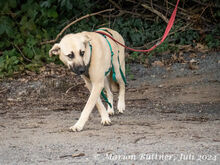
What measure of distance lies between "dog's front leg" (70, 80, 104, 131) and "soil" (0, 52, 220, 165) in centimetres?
→ 10

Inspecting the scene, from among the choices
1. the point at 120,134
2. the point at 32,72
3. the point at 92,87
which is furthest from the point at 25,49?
the point at 120,134

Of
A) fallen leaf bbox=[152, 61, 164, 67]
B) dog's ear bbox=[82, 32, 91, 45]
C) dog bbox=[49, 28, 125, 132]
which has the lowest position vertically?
fallen leaf bbox=[152, 61, 164, 67]

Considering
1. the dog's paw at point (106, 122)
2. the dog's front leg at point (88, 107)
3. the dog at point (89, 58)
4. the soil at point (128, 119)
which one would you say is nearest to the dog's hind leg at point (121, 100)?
the soil at point (128, 119)

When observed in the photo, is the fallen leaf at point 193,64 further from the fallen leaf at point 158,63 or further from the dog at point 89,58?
the dog at point 89,58

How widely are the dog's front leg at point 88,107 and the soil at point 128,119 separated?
104mm

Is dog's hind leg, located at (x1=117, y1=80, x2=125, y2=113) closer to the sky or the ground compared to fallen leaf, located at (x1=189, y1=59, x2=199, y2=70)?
closer to the sky

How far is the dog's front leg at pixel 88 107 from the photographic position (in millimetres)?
4832

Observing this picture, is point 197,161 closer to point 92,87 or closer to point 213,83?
point 92,87

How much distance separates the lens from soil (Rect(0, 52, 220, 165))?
3771 millimetres

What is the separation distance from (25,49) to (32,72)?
0.74 metres

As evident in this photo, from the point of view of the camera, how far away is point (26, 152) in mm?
3994

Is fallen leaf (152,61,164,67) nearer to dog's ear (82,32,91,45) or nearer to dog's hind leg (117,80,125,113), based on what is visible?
dog's hind leg (117,80,125,113)

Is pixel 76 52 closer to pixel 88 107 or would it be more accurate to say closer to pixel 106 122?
pixel 88 107

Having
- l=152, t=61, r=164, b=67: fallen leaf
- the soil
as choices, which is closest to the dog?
the soil
